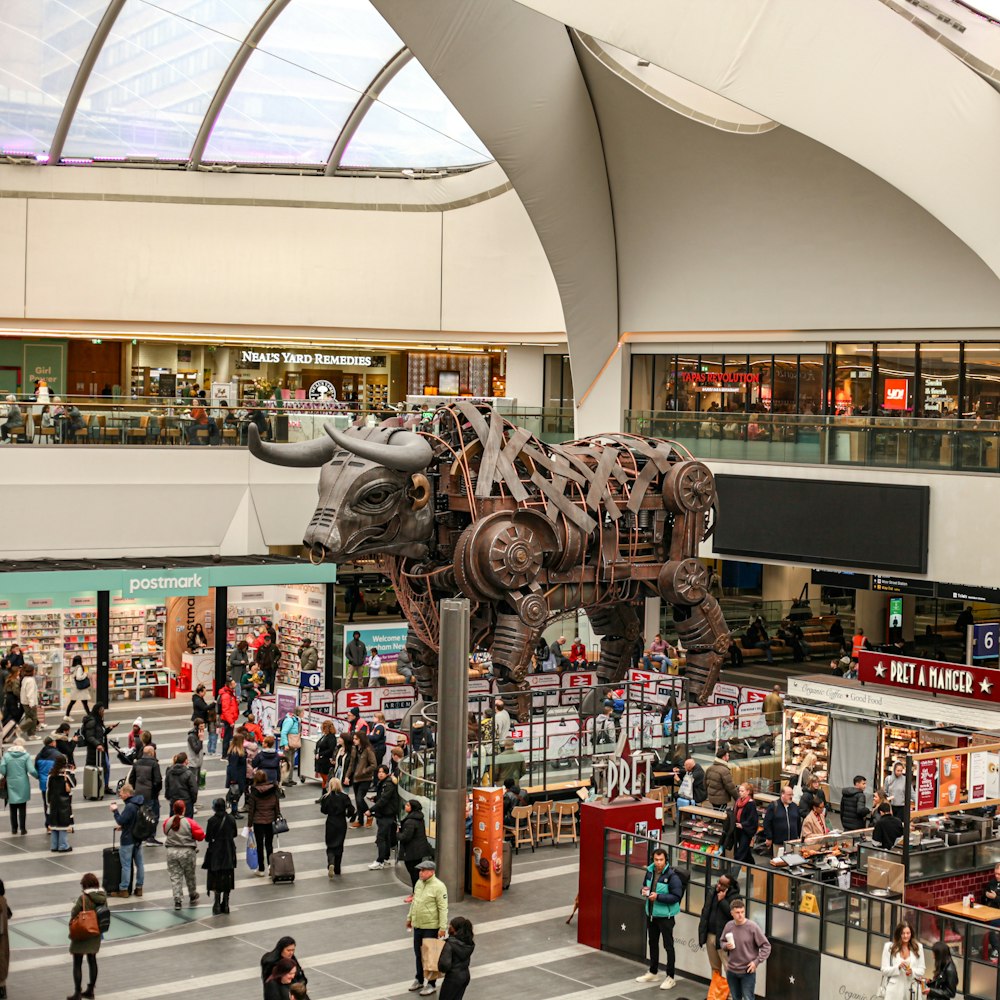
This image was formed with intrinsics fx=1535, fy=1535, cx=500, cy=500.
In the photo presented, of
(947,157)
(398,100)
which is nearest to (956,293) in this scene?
(947,157)

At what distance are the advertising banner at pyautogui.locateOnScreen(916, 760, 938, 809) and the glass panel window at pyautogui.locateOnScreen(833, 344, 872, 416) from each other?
55.8 feet

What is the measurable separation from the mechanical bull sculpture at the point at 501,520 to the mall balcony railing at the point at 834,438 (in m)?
6.71

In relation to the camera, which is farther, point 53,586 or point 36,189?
point 36,189

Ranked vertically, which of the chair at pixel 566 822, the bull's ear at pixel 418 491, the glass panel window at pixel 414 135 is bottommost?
the chair at pixel 566 822

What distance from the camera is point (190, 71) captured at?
38375 millimetres

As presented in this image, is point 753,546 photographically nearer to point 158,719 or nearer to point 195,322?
point 158,719

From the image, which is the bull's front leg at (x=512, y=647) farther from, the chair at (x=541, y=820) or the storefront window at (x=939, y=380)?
the storefront window at (x=939, y=380)

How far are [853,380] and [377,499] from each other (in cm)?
1592

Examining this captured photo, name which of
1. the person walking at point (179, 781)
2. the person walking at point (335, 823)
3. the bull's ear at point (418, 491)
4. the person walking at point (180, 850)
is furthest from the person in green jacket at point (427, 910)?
the bull's ear at point (418, 491)

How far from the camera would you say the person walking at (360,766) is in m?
21.6

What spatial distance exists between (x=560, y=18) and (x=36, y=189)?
2065cm

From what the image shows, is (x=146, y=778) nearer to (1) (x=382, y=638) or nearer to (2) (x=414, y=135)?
(1) (x=382, y=638)

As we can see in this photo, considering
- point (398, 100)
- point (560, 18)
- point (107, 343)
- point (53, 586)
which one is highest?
point (398, 100)

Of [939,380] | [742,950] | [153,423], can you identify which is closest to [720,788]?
[742,950]
